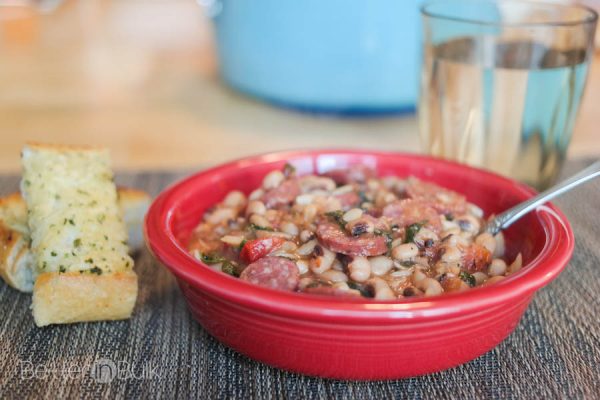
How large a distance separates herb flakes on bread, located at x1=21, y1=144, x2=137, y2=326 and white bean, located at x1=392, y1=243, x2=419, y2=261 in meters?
0.42

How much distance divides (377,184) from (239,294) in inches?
20.6

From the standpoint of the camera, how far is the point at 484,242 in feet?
3.84

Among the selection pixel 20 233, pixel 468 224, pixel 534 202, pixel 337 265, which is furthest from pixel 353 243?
pixel 20 233

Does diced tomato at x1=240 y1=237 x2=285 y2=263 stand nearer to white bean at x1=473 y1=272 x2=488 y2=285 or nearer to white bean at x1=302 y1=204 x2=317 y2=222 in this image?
white bean at x1=302 y1=204 x2=317 y2=222


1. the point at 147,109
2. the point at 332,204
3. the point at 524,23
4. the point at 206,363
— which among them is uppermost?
the point at 524,23

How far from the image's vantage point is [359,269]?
3.37ft

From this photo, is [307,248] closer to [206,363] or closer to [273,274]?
[273,274]

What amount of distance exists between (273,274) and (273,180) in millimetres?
346

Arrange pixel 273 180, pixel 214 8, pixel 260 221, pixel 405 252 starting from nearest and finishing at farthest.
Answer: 1. pixel 405 252
2. pixel 260 221
3. pixel 273 180
4. pixel 214 8

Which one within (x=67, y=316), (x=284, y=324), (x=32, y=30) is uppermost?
(x=284, y=324)

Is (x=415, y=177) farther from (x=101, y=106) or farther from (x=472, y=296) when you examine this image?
(x=101, y=106)

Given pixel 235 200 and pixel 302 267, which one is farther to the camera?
pixel 235 200

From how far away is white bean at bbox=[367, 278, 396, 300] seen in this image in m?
0.97

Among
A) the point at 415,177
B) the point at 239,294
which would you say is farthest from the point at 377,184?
the point at 239,294
